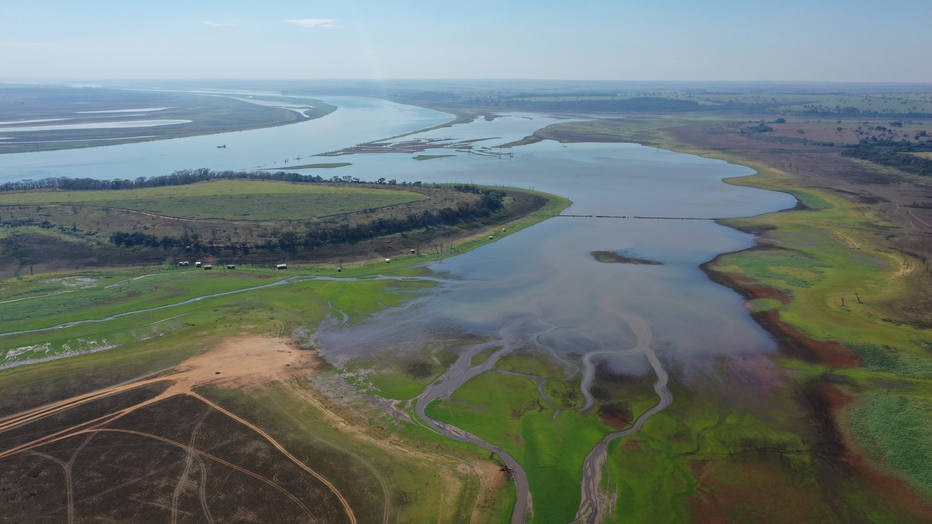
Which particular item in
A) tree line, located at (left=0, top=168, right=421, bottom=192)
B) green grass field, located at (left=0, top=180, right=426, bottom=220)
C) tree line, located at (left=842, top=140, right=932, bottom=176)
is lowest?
green grass field, located at (left=0, top=180, right=426, bottom=220)

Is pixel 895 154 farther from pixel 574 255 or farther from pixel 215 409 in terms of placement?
pixel 215 409

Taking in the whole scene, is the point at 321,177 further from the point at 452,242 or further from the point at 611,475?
the point at 611,475

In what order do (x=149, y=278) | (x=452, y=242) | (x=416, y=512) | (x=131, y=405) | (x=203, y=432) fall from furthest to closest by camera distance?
1. (x=452, y=242)
2. (x=149, y=278)
3. (x=131, y=405)
4. (x=203, y=432)
5. (x=416, y=512)

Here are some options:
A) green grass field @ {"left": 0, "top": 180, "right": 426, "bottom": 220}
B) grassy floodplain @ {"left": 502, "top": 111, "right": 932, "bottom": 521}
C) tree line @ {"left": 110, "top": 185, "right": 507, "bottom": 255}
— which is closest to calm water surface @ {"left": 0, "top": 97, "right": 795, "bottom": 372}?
grassy floodplain @ {"left": 502, "top": 111, "right": 932, "bottom": 521}

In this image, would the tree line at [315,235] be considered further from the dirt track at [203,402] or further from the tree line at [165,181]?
the tree line at [165,181]

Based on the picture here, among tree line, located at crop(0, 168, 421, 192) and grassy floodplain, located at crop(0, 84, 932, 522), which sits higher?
tree line, located at crop(0, 168, 421, 192)

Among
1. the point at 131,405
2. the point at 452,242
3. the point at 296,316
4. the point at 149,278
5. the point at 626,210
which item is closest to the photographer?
the point at 131,405

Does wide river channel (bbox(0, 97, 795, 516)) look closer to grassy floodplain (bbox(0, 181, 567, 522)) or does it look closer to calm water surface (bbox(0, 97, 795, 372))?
calm water surface (bbox(0, 97, 795, 372))

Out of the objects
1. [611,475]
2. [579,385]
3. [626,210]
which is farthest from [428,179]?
[611,475]

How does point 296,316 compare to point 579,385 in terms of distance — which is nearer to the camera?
point 579,385
